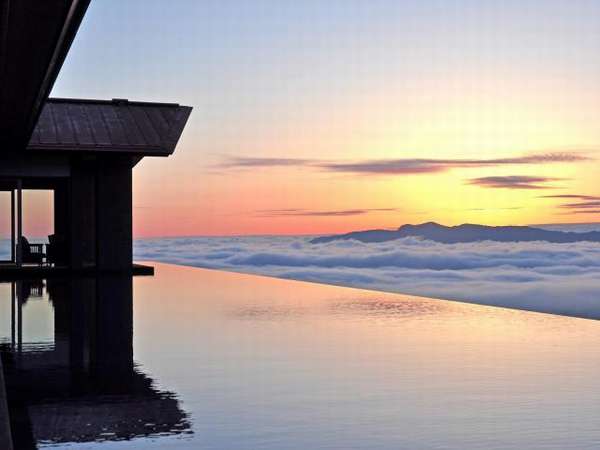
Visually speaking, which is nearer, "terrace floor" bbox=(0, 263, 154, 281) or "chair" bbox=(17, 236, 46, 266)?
"terrace floor" bbox=(0, 263, 154, 281)

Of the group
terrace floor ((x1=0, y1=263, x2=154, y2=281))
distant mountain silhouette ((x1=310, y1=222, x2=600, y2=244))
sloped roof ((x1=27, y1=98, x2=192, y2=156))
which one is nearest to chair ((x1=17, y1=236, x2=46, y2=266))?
terrace floor ((x1=0, y1=263, x2=154, y2=281))

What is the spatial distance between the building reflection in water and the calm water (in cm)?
2

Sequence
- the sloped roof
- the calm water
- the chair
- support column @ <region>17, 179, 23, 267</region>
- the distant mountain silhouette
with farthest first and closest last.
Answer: the distant mountain silhouette → the chair → support column @ <region>17, 179, 23, 267</region> → the sloped roof → the calm water

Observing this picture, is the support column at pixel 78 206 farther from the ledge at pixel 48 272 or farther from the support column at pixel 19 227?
Answer: the support column at pixel 19 227

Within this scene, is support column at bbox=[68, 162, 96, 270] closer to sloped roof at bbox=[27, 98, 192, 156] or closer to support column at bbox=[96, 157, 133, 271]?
support column at bbox=[96, 157, 133, 271]

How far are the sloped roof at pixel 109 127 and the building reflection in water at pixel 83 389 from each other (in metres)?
7.86

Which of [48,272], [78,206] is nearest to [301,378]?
[78,206]

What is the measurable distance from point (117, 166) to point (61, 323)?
971cm

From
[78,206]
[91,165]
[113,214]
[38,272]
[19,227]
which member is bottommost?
[38,272]

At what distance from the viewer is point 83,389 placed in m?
6.17

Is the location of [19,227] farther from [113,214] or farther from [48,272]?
[113,214]

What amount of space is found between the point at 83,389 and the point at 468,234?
81999 mm

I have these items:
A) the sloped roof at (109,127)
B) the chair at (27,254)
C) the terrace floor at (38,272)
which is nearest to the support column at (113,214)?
the terrace floor at (38,272)

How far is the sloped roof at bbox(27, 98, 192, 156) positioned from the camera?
61.5ft
